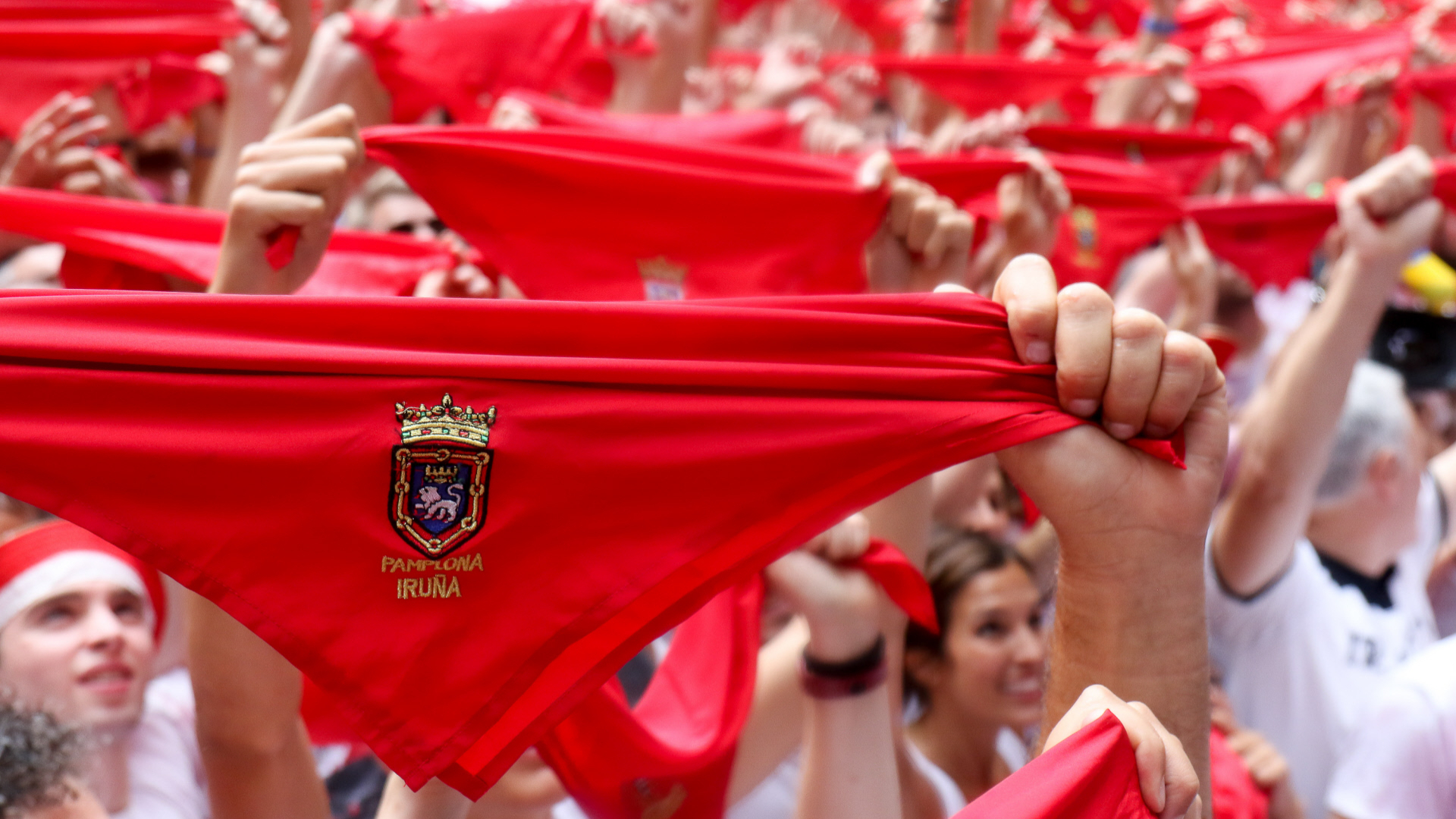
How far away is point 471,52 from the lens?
10.9ft

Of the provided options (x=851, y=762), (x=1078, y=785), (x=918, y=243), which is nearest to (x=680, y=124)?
(x=918, y=243)

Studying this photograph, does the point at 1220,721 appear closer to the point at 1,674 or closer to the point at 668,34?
the point at 1,674

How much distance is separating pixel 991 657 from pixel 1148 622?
4.14ft

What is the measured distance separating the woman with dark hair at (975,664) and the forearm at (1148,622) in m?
1.15

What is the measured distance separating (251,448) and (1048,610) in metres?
2.07

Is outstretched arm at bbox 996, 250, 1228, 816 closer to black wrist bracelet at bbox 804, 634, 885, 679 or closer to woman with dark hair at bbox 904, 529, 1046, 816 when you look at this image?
black wrist bracelet at bbox 804, 634, 885, 679

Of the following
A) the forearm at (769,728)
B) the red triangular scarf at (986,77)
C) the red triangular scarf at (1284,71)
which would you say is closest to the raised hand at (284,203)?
the forearm at (769,728)

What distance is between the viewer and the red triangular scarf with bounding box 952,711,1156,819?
1.20m

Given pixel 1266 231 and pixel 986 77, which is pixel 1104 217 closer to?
pixel 1266 231

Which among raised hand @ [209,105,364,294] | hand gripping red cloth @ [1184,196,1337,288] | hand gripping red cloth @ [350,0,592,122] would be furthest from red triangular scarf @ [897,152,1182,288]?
raised hand @ [209,105,364,294]

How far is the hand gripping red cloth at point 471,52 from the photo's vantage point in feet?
10.2

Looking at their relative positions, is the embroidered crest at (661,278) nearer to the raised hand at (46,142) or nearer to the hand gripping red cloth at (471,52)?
the hand gripping red cloth at (471,52)

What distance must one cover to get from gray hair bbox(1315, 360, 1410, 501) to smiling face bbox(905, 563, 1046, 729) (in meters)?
0.72

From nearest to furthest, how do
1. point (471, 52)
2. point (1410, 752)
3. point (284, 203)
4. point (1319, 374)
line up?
point (284, 203) < point (1410, 752) < point (1319, 374) < point (471, 52)
